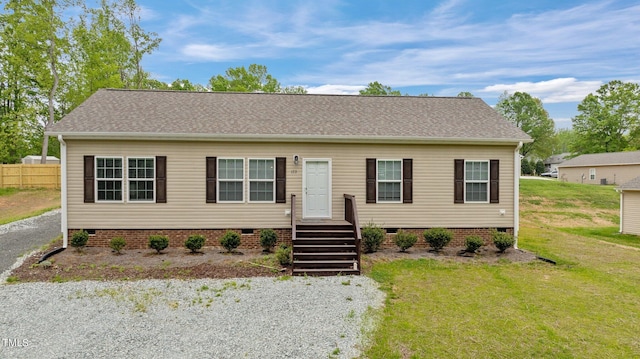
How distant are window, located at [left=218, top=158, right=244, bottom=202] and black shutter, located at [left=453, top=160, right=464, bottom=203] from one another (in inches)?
248

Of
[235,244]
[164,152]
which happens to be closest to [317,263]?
[235,244]

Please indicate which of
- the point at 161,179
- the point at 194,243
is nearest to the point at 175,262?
the point at 194,243

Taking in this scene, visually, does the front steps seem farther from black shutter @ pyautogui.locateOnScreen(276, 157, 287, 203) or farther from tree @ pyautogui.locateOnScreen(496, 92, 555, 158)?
tree @ pyautogui.locateOnScreen(496, 92, 555, 158)

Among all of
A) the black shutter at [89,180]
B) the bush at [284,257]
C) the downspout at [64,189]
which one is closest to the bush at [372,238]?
the bush at [284,257]

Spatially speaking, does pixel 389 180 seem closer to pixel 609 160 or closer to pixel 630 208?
pixel 630 208

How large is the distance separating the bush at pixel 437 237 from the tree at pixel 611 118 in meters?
46.9

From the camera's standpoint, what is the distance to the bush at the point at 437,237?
9672mm

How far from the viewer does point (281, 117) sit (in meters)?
10.9

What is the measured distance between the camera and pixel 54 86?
2422 centimetres

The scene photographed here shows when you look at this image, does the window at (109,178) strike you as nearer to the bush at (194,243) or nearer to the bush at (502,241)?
the bush at (194,243)

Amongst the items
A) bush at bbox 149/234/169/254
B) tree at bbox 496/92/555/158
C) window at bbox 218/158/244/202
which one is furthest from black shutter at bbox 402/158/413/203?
tree at bbox 496/92/555/158

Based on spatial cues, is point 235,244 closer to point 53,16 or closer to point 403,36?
point 403,36

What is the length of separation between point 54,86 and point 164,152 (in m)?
21.2

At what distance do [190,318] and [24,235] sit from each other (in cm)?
977
